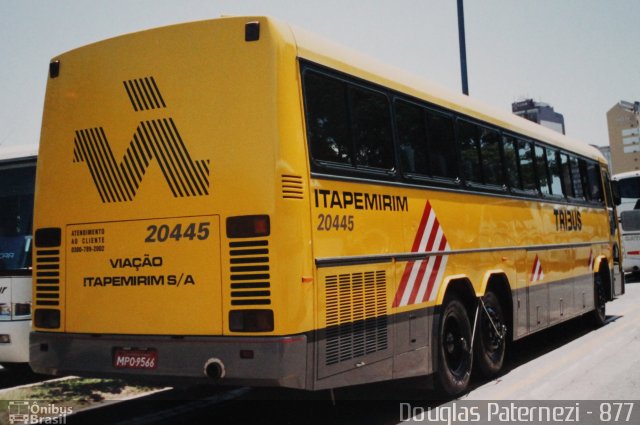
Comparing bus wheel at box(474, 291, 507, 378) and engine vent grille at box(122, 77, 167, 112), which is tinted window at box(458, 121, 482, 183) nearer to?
bus wheel at box(474, 291, 507, 378)

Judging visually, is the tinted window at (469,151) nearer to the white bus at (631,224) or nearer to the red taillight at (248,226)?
the red taillight at (248,226)

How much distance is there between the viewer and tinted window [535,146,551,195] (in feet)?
35.7

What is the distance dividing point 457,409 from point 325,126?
3.18 m

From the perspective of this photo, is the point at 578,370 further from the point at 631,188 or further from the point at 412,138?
the point at 631,188

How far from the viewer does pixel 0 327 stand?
27.5 feet

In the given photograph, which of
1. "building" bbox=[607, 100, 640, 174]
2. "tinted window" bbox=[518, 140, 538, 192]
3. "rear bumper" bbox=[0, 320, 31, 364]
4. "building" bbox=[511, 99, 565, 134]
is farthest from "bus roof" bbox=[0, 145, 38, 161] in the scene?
"building" bbox=[607, 100, 640, 174]

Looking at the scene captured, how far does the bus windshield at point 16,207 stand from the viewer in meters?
9.53

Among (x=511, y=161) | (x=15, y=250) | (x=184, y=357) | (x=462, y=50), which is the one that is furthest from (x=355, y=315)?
(x=462, y=50)

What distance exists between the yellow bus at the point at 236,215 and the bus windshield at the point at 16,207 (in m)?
3.33

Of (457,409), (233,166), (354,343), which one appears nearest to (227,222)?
(233,166)

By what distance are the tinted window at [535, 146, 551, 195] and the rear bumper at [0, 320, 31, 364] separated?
739 centimetres

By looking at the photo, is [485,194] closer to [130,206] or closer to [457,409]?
[457,409]

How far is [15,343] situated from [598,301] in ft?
33.1

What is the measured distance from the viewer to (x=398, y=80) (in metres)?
7.27
